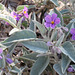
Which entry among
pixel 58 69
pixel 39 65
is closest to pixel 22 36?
pixel 39 65

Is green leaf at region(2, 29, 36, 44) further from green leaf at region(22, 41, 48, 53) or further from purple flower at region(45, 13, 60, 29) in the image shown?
purple flower at region(45, 13, 60, 29)

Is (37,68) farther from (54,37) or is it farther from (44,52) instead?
(54,37)

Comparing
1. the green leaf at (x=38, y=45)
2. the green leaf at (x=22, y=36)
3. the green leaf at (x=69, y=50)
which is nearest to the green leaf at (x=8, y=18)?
the green leaf at (x=22, y=36)

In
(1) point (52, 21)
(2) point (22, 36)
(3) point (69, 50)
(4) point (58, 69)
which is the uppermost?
(1) point (52, 21)

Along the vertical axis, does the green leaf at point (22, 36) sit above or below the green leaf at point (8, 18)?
below

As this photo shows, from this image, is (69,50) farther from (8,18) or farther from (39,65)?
(8,18)

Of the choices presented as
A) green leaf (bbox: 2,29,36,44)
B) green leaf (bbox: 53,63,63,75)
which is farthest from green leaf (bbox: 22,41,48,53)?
green leaf (bbox: 53,63,63,75)

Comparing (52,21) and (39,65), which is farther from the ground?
(52,21)

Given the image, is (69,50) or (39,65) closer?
(69,50)

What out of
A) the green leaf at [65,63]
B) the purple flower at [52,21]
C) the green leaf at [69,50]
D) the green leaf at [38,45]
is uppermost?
the purple flower at [52,21]

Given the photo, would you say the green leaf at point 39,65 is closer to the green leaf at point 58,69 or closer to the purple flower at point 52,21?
the green leaf at point 58,69
